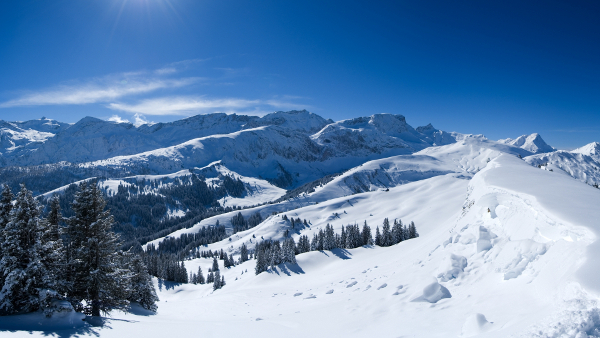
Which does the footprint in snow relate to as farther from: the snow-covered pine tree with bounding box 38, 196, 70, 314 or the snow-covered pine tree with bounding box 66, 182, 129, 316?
the snow-covered pine tree with bounding box 38, 196, 70, 314

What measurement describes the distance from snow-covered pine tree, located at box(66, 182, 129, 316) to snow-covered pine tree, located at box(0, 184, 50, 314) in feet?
8.18

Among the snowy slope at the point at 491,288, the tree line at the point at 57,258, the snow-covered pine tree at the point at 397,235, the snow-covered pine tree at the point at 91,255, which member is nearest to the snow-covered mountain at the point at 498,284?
the snowy slope at the point at 491,288

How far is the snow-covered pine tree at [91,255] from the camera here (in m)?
18.7

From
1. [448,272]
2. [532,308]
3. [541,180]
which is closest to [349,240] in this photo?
[541,180]

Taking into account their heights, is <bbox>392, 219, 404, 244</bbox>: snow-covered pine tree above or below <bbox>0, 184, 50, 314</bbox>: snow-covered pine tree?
below

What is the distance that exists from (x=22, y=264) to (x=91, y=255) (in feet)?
11.8

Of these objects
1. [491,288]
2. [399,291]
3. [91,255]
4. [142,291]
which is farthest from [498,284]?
[142,291]

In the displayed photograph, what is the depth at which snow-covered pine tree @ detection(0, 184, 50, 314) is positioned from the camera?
15.0m

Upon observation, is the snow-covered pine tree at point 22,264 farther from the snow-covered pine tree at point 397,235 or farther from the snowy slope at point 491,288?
the snow-covered pine tree at point 397,235

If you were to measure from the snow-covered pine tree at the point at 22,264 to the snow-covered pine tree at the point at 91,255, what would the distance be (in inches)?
98.2

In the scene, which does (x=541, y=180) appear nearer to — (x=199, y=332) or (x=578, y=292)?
(x=578, y=292)

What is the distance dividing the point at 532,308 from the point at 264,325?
50.1 ft

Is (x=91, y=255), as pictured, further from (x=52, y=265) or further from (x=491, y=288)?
(x=491, y=288)

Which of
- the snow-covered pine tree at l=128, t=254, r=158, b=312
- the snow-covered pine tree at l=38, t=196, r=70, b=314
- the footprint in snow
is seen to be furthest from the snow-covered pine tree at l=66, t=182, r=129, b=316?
the footprint in snow
